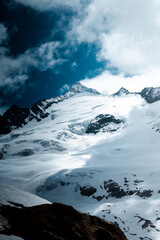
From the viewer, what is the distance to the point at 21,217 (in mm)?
9055

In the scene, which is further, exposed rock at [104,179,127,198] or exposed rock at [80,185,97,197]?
exposed rock at [80,185,97,197]

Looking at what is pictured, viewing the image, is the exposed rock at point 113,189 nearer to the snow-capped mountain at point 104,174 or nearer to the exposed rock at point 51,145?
the snow-capped mountain at point 104,174

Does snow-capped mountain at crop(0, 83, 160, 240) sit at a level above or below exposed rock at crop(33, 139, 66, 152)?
below

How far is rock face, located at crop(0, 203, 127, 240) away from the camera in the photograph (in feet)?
26.8

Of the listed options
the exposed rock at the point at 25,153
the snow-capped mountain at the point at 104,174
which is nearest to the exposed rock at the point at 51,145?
the snow-capped mountain at the point at 104,174

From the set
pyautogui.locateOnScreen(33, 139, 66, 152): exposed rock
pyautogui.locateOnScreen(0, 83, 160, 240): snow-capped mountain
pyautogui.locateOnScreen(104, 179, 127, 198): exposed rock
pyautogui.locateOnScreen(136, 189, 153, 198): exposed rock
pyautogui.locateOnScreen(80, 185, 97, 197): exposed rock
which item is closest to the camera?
pyautogui.locateOnScreen(0, 83, 160, 240): snow-capped mountain

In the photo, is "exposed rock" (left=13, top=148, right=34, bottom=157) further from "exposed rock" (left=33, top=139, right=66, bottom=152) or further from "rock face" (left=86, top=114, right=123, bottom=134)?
"rock face" (left=86, top=114, right=123, bottom=134)

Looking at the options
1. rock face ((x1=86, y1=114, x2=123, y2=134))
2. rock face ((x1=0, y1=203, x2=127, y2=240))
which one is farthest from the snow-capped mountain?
rock face ((x1=0, y1=203, x2=127, y2=240))

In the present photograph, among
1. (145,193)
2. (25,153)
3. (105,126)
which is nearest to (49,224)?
(145,193)

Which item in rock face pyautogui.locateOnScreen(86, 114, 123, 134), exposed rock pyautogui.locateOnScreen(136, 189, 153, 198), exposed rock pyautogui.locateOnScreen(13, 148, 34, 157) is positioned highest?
rock face pyautogui.locateOnScreen(86, 114, 123, 134)

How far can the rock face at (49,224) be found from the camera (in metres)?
8.16

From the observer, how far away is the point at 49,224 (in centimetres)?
925

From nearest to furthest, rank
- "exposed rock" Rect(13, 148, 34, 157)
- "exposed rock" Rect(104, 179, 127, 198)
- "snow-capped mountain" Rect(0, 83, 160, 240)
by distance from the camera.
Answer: "snow-capped mountain" Rect(0, 83, 160, 240) < "exposed rock" Rect(104, 179, 127, 198) < "exposed rock" Rect(13, 148, 34, 157)

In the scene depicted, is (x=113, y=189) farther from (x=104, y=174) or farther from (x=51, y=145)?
(x=51, y=145)
